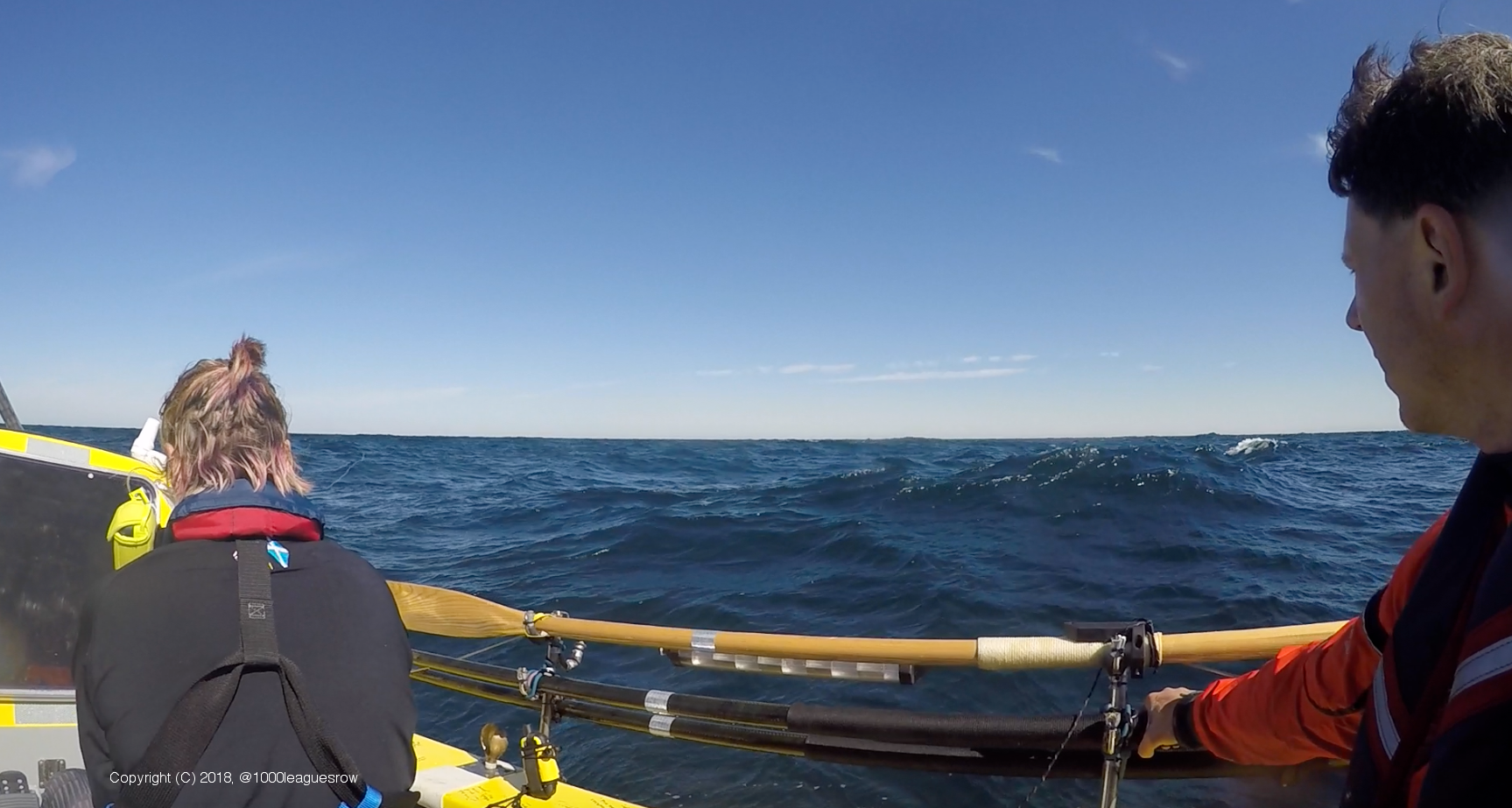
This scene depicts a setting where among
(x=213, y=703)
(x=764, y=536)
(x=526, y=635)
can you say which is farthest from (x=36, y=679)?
(x=764, y=536)

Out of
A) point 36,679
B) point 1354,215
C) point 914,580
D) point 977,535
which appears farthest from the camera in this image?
point 977,535

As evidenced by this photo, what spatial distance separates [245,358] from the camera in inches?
87.6

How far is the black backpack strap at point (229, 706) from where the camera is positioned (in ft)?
5.34

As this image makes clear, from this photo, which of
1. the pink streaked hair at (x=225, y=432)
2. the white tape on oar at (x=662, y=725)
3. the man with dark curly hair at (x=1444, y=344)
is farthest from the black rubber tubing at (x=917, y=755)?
the pink streaked hair at (x=225, y=432)

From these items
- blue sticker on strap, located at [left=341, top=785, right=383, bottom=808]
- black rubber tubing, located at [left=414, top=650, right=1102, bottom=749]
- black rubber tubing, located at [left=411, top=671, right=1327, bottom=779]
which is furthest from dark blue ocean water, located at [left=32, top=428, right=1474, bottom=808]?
blue sticker on strap, located at [left=341, top=785, right=383, bottom=808]

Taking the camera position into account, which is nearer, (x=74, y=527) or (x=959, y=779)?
(x=74, y=527)

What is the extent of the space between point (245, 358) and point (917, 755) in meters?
2.39

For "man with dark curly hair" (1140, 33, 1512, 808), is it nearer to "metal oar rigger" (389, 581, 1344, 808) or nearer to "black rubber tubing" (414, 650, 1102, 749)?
"metal oar rigger" (389, 581, 1344, 808)

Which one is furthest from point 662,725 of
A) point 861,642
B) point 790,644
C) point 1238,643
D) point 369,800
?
point 1238,643

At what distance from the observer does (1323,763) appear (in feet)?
6.59

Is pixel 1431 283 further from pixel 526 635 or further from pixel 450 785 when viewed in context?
pixel 450 785

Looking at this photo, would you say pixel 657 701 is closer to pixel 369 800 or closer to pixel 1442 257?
pixel 369 800

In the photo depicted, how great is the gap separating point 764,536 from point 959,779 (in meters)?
7.66

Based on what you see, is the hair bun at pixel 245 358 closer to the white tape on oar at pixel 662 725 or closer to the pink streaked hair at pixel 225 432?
the pink streaked hair at pixel 225 432
